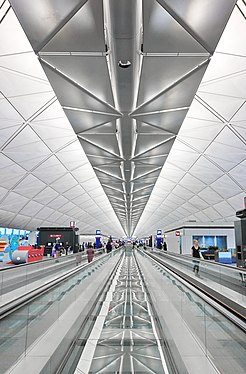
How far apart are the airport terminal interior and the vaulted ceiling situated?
0.07 m

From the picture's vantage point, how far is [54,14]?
32.6ft

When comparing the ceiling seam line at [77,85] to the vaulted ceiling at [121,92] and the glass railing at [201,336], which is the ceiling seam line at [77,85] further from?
the glass railing at [201,336]

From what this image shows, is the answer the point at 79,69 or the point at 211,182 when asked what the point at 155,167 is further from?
the point at 79,69

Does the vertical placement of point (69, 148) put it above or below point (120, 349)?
above

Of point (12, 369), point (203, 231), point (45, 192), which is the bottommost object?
point (12, 369)

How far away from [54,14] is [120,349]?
10093 mm

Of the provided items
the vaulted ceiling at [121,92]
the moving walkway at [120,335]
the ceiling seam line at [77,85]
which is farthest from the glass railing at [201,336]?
the ceiling seam line at [77,85]

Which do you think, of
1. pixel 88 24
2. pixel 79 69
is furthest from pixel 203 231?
pixel 88 24

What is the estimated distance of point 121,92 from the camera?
15031 millimetres

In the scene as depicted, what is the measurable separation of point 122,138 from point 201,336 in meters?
18.2

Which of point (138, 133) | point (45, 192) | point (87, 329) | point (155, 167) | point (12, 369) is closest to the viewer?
point (12, 369)

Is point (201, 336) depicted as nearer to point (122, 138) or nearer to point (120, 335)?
point (120, 335)

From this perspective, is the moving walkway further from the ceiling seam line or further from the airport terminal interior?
the ceiling seam line

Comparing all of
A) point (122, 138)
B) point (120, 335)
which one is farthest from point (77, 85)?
point (120, 335)
